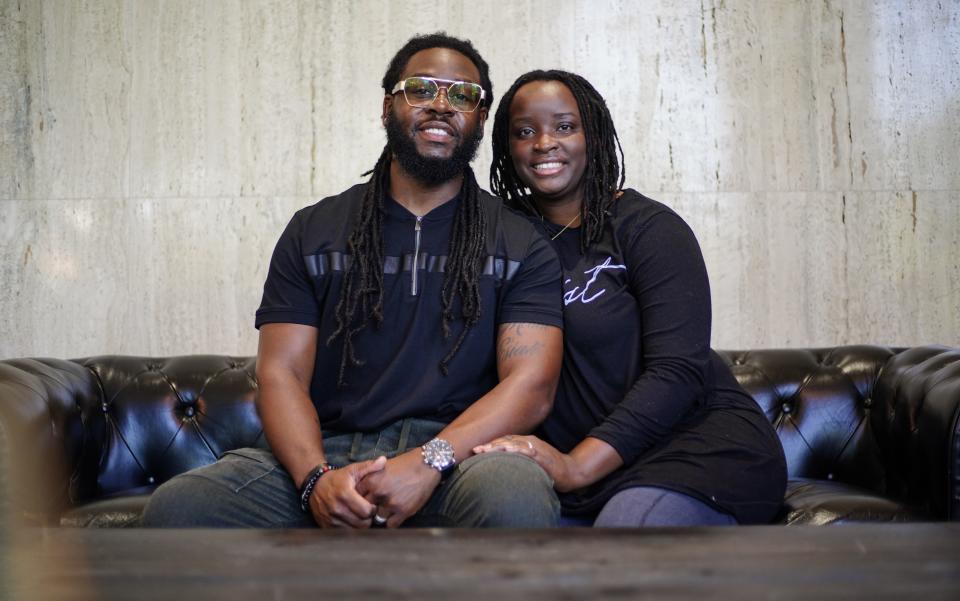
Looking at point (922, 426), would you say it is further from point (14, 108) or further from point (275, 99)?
point (14, 108)

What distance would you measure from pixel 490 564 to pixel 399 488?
1012 mm

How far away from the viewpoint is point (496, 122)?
2.90 metres

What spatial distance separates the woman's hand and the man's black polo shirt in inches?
9.2

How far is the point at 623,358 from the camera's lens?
97.3 inches

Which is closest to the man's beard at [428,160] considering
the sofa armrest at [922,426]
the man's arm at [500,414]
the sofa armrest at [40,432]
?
the man's arm at [500,414]

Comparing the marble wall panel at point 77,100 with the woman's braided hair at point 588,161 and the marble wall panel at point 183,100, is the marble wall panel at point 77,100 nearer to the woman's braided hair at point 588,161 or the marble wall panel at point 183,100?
the marble wall panel at point 183,100

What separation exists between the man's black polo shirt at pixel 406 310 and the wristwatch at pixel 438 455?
8.0 inches

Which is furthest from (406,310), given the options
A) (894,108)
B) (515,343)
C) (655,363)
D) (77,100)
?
(894,108)

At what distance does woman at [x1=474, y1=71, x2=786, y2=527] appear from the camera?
2.23 meters

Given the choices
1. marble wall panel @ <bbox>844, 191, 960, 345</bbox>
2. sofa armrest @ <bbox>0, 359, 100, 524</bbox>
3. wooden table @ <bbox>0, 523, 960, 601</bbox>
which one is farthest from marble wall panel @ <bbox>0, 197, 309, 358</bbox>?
wooden table @ <bbox>0, 523, 960, 601</bbox>

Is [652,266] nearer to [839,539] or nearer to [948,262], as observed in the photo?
[839,539]

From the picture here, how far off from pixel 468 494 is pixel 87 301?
271cm

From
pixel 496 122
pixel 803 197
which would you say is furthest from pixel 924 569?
pixel 803 197

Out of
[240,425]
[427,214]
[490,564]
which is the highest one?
[427,214]
